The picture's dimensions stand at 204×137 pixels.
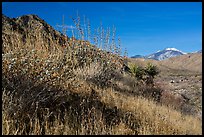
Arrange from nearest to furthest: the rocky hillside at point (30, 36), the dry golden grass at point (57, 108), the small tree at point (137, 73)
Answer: the dry golden grass at point (57, 108) < the rocky hillside at point (30, 36) < the small tree at point (137, 73)

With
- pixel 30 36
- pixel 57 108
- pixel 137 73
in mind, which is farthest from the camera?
pixel 137 73

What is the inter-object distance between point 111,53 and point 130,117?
3.81m

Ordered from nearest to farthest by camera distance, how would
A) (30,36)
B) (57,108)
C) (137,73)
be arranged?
(57,108), (30,36), (137,73)

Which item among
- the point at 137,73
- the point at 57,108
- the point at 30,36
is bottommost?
the point at 57,108

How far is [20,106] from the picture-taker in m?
4.32

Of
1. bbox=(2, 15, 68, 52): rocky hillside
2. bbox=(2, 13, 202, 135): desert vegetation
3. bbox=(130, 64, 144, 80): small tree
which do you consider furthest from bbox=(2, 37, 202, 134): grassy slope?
bbox=(130, 64, 144, 80): small tree

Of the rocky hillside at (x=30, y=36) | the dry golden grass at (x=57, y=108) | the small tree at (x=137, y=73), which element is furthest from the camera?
the small tree at (x=137, y=73)

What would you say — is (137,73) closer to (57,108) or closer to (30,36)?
(30,36)

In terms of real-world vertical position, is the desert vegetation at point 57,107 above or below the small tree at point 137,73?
below

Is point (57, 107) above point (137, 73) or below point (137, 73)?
below

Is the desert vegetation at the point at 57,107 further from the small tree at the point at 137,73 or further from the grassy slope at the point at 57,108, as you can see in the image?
the small tree at the point at 137,73

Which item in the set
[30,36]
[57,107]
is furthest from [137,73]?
[57,107]

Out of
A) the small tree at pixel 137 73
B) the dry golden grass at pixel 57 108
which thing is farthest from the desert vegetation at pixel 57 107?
the small tree at pixel 137 73

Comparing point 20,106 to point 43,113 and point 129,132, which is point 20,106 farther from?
point 129,132
